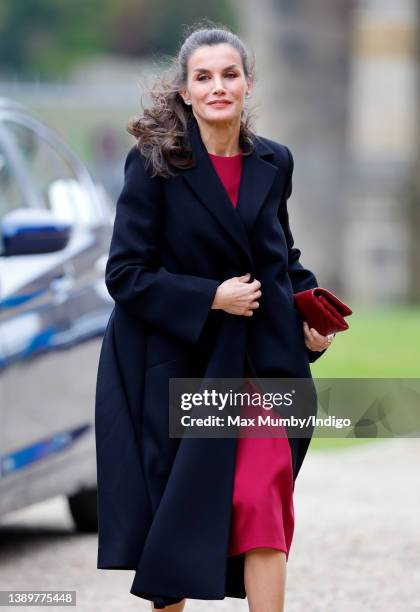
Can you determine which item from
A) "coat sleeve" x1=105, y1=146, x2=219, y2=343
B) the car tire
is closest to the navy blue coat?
"coat sleeve" x1=105, y1=146, x2=219, y2=343

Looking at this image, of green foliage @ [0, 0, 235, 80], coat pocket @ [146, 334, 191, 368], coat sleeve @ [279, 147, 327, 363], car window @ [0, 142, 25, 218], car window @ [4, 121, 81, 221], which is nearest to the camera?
coat pocket @ [146, 334, 191, 368]

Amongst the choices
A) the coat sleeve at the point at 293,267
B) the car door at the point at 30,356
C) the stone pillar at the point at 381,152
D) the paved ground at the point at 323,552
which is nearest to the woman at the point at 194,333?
the coat sleeve at the point at 293,267

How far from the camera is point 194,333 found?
15.4 ft

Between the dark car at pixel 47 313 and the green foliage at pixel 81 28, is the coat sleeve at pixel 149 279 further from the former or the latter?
the green foliage at pixel 81 28

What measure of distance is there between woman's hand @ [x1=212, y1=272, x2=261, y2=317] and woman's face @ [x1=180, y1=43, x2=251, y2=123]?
0.44 metres

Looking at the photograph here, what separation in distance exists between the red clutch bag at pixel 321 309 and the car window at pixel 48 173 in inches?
117

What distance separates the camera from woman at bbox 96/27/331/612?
4668 mm

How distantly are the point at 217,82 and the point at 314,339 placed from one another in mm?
745

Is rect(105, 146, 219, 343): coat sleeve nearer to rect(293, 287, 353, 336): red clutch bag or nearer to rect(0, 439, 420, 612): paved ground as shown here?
rect(293, 287, 353, 336): red clutch bag

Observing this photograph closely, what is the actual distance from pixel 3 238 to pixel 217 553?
254 cm

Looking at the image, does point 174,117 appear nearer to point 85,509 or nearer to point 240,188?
point 240,188

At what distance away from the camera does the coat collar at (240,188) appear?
4711 mm

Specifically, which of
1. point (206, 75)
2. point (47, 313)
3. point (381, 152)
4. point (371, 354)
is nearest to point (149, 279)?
point (206, 75)

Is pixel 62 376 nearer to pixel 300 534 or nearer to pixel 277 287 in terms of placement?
pixel 300 534
